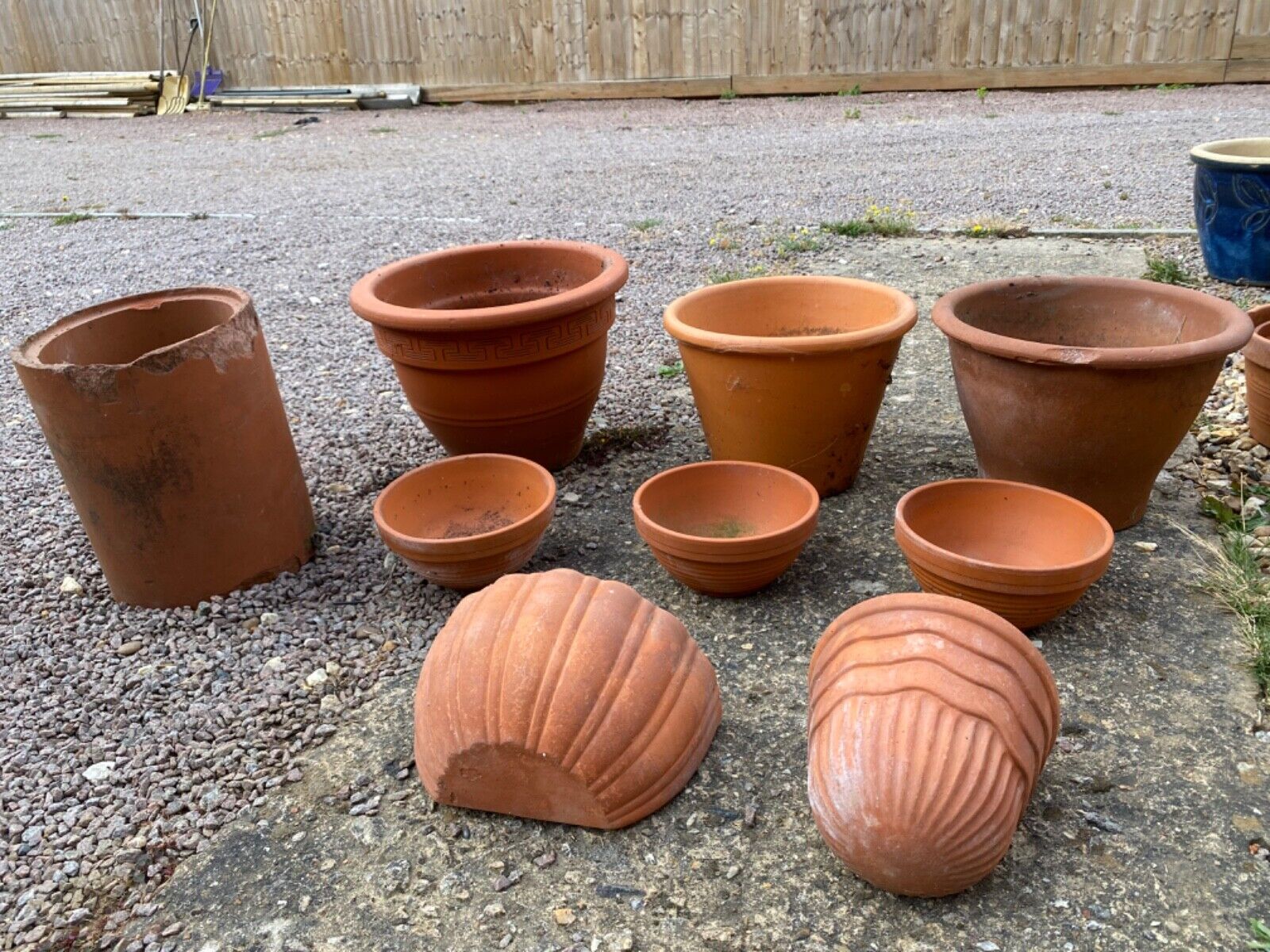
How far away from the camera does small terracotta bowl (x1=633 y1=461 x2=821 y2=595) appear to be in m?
2.39

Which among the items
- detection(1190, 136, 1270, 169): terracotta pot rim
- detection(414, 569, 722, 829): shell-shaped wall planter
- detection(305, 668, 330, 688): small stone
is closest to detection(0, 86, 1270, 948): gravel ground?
detection(305, 668, 330, 688): small stone

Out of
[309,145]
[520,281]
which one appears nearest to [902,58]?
[309,145]

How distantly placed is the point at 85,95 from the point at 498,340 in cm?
1092

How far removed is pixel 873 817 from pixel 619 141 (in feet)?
24.7

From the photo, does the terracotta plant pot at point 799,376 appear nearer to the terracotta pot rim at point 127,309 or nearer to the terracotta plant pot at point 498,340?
the terracotta plant pot at point 498,340

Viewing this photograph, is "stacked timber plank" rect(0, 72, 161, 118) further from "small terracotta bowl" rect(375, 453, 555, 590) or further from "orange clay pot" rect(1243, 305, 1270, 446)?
"orange clay pot" rect(1243, 305, 1270, 446)

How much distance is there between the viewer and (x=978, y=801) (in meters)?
1.57

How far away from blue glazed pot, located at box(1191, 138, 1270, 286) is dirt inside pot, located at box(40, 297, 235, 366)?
4.24 metres

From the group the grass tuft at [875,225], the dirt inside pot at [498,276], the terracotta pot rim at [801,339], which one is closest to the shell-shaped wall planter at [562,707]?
the terracotta pot rim at [801,339]

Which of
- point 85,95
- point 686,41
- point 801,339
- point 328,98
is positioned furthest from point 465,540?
point 85,95

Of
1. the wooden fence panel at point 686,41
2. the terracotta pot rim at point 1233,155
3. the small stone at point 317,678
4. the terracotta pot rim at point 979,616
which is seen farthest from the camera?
the wooden fence panel at point 686,41

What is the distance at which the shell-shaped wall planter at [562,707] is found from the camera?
1788 millimetres

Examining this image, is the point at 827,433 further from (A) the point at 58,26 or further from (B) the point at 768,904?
(A) the point at 58,26

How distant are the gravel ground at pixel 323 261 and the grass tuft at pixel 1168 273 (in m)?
0.89
